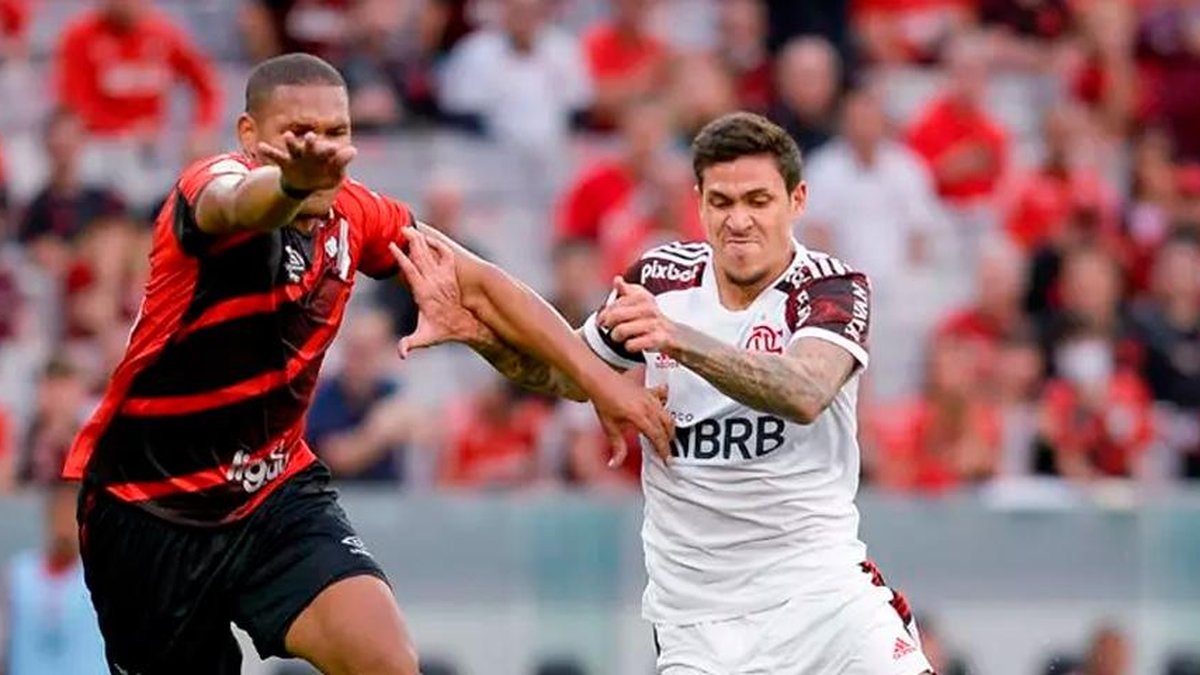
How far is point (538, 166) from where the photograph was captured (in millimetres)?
17438

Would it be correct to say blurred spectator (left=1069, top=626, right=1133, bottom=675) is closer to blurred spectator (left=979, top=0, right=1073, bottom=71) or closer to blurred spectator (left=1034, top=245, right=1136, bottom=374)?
blurred spectator (left=1034, top=245, right=1136, bottom=374)

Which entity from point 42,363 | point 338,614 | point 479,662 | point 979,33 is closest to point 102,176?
point 42,363

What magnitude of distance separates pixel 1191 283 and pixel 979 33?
9.79 feet

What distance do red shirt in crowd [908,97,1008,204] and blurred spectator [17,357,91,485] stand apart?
5.95 meters

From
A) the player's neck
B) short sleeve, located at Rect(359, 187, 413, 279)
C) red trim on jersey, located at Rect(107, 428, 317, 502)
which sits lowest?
red trim on jersey, located at Rect(107, 428, 317, 502)

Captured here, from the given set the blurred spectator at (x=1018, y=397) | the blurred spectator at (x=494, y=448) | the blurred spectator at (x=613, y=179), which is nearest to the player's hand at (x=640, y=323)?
A: the blurred spectator at (x=494, y=448)

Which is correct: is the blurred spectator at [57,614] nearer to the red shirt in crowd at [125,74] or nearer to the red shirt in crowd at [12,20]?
the red shirt in crowd at [125,74]

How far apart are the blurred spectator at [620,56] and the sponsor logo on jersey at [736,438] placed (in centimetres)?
897

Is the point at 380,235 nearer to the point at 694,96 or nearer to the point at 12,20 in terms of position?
the point at 694,96

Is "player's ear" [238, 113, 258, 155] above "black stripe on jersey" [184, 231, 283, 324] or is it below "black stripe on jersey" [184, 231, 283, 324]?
above

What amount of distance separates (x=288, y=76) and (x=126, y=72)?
8.41 m

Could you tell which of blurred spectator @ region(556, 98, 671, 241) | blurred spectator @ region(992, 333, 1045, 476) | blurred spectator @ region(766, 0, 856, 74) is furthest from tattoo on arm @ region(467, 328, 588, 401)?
blurred spectator @ region(766, 0, 856, 74)

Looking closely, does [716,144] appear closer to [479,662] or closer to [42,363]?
[479,662]

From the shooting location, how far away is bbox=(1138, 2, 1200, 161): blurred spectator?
18.9 m
